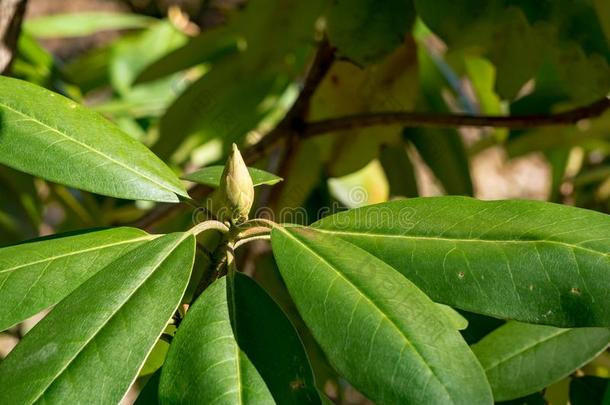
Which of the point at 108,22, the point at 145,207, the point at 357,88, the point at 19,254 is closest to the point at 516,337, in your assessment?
the point at 19,254

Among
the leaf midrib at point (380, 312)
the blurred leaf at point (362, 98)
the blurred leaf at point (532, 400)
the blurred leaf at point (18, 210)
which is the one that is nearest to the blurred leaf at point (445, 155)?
the blurred leaf at point (362, 98)

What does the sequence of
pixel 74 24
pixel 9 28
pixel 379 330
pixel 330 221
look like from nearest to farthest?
pixel 379 330, pixel 330 221, pixel 9 28, pixel 74 24

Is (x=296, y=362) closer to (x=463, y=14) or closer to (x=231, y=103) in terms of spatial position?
(x=463, y=14)

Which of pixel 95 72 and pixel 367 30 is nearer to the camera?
pixel 367 30

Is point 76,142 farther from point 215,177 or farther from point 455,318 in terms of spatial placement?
point 455,318

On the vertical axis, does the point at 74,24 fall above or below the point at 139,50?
above

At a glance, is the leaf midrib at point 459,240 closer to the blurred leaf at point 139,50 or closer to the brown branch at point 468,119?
the brown branch at point 468,119

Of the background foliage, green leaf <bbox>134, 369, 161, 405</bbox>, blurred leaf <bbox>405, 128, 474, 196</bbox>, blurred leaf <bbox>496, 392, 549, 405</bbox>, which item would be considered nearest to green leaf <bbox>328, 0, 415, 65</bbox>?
the background foliage

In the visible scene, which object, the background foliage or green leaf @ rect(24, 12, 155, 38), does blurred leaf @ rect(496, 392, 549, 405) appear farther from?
green leaf @ rect(24, 12, 155, 38)

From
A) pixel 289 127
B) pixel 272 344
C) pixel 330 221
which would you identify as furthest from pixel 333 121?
pixel 272 344
